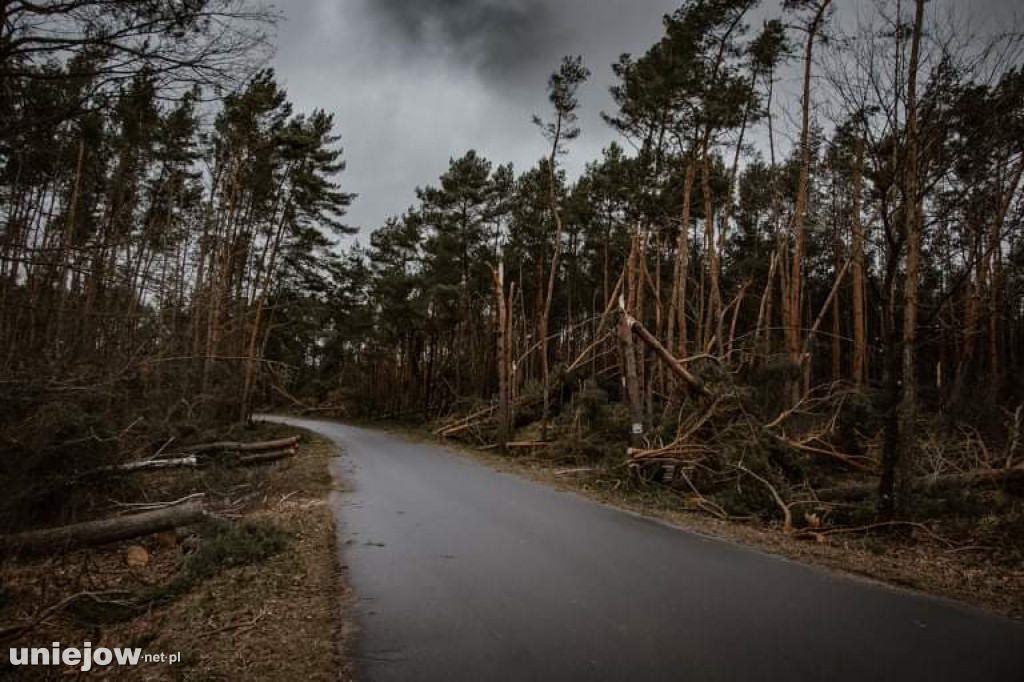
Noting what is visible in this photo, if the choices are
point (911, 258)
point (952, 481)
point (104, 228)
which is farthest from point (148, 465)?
point (952, 481)

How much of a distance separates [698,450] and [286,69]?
9.60 metres

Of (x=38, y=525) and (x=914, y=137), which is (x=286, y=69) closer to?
(x=38, y=525)

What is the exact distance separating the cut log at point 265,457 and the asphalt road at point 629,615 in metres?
8.58

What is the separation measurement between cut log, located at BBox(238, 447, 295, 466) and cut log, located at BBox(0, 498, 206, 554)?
7.28m

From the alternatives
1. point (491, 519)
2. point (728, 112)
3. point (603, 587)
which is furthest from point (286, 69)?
point (728, 112)

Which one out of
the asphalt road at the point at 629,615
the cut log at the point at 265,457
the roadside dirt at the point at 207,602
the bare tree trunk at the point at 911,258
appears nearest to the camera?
the asphalt road at the point at 629,615

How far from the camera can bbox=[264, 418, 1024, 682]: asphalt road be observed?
309cm

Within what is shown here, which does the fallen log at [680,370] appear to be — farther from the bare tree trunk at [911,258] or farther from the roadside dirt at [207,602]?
the roadside dirt at [207,602]

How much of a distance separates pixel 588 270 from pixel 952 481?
24.4 metres

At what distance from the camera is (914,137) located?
6.19m

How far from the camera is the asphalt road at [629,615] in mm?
3092

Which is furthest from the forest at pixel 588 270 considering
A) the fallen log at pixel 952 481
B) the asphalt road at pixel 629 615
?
the asphalt road at pixel 629 615

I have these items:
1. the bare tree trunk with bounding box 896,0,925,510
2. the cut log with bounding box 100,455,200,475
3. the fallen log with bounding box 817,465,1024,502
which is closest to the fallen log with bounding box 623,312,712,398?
the fallen log with bounding box 817,465,1024,502

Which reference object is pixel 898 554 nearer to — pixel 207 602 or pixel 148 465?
pixel 207 602
